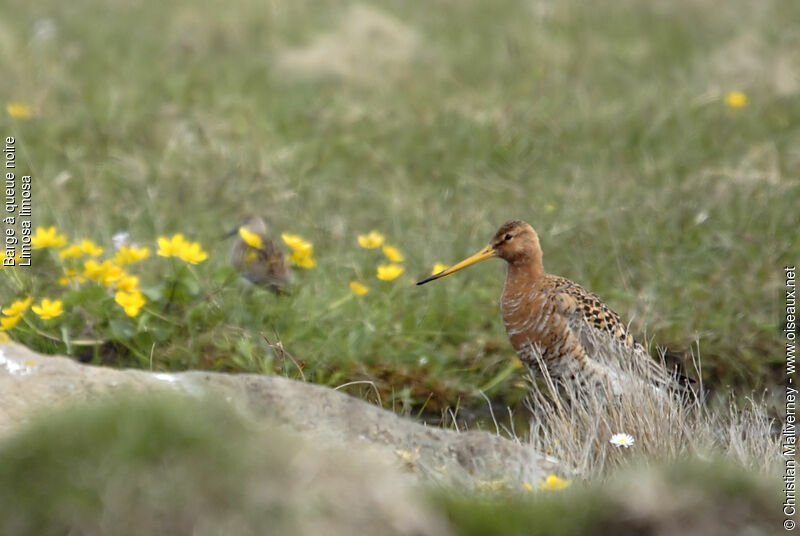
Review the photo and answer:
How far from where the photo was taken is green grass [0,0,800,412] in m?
5.15

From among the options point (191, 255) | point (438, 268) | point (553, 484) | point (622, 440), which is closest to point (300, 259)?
point (191, 255)

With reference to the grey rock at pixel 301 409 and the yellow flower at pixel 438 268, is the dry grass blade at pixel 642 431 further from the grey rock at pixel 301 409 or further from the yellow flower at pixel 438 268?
the yellow flower at pixel 438 268

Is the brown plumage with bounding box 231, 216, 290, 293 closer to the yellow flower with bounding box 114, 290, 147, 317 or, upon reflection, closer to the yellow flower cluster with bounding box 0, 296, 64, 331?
the yellow flower with bounding box 114, 290, 147, 317

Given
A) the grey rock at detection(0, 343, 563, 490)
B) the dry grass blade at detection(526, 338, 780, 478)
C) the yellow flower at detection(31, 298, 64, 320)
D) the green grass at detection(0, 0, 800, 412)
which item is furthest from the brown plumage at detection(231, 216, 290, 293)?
the dry grass blade at detection(526, 338, 780, 478)

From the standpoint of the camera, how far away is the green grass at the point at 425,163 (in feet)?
16.9

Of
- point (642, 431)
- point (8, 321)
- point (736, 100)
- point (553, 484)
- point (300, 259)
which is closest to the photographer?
point (553, 484)

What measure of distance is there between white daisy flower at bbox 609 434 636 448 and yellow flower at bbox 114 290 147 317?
6.13 ft

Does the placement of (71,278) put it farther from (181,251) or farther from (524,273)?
(524,273)

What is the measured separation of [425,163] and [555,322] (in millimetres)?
2960

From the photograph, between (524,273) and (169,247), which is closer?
(169,247)

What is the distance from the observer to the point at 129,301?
4566 millimetres

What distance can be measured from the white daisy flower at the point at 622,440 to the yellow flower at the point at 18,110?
4.85 m

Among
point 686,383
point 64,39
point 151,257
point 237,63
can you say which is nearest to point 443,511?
point 686,383

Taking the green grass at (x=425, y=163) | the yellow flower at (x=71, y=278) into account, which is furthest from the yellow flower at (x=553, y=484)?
the yellow flower at (x=71, y=278)
